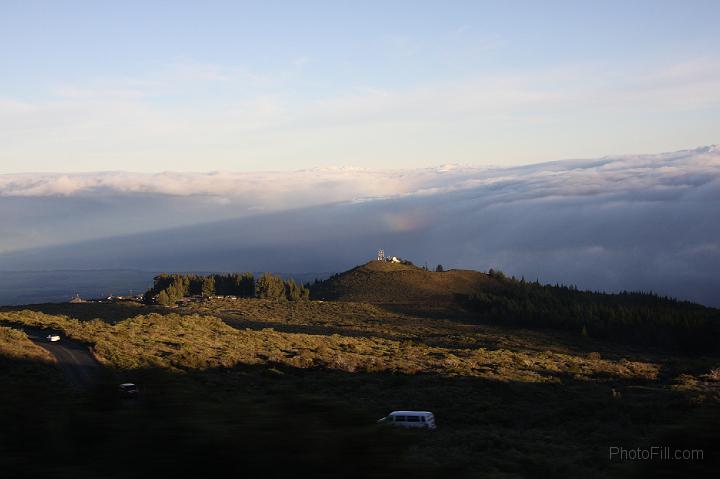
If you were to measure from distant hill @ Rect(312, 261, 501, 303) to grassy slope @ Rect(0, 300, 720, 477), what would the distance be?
165ft

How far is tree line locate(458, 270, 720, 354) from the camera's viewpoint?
223 ft

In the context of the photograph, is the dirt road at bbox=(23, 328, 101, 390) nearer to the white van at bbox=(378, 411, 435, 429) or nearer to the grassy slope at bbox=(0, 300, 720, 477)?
the grassy slope at bbox=(0, 300, 720, 477)

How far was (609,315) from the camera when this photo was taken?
77.4m

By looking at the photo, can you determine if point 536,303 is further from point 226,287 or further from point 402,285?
point 226,287

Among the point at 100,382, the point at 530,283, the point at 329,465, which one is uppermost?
the point at 100,382

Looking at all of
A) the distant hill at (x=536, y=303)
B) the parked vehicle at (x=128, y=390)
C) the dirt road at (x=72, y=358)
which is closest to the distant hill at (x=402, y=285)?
the distant hill at (x=536, y=303)

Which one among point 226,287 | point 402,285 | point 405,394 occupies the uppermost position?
point 405,394

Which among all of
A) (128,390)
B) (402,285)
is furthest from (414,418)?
(402,285)

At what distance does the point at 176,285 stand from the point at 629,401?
92368 millimetres

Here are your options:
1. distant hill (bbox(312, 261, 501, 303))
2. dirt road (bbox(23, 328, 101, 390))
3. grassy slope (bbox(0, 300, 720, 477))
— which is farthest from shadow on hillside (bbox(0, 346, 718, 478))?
distant hill (bbox(312, 261, 501, 303))

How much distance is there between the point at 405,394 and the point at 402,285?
289 ft

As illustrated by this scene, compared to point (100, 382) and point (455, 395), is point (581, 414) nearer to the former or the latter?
point (455, 395)

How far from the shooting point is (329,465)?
496cm

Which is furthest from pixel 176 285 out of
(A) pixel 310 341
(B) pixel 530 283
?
(A) pixel 310 341
